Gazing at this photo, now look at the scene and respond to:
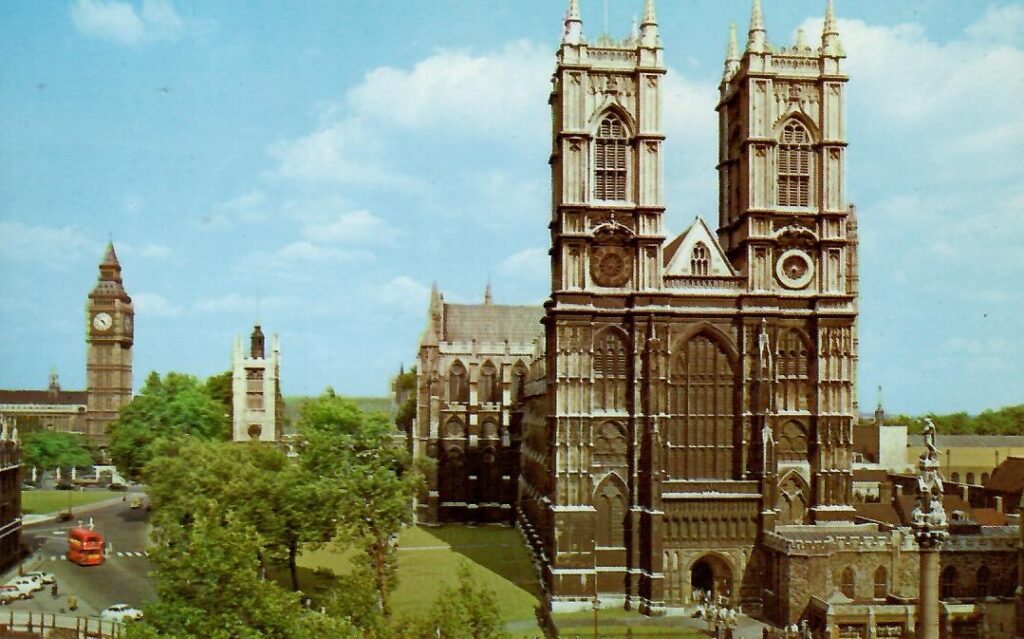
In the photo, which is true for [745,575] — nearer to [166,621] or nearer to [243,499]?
[243,499]

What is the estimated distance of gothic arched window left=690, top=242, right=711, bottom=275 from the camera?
56.1 m

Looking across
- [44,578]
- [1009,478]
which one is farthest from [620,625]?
[1009,478]

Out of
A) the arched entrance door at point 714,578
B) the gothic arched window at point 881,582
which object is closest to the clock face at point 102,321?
the arched entrance door at point 714,578

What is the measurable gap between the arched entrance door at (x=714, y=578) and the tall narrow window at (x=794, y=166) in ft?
76.9

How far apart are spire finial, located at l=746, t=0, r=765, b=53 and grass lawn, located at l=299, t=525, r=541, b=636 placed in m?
37.8

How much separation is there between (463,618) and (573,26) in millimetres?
39093

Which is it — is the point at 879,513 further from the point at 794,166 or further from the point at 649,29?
the point at 649,29

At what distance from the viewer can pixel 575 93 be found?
183ft

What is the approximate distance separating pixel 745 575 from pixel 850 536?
6.76 m

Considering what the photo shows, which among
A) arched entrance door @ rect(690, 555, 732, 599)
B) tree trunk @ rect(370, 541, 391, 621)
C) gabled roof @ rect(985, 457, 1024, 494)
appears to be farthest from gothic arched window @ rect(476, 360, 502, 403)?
gabled roof @ rect(985, 457, 1024, 494)

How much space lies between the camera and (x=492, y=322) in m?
94.9

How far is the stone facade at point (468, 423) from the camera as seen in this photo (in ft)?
282

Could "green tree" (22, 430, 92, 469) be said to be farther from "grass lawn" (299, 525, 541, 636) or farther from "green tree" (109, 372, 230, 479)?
"grass lawn" (299, 525, 541, 636)

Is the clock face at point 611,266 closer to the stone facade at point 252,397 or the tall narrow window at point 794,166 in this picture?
the tall narrow window at point 794,166
